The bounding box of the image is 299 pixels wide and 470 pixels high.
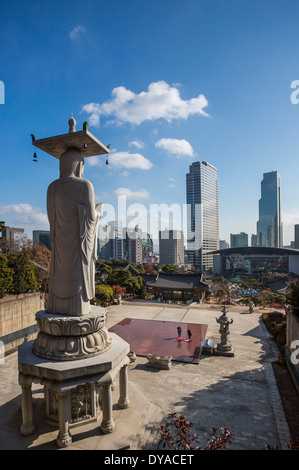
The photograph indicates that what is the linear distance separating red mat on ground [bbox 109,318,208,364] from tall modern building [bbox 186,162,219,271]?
85.6m

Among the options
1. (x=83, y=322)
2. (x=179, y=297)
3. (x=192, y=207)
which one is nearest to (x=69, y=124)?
(x=83, y=322)

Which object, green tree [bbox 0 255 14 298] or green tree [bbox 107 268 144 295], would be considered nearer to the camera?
green tree [bbox 0 255 14 298]

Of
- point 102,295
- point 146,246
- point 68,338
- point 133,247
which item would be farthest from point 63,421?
point 146,246

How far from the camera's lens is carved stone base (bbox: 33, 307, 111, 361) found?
282 inches

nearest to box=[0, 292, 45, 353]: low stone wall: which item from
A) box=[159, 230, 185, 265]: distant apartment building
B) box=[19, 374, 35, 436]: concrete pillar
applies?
box=[19, 374, 35, 436]: concrete pillar

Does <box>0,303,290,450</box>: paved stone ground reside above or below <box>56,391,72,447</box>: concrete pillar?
below

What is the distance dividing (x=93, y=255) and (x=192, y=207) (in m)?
106

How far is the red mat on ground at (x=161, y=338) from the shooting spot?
15.1 metres

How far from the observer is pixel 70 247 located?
7793 mm

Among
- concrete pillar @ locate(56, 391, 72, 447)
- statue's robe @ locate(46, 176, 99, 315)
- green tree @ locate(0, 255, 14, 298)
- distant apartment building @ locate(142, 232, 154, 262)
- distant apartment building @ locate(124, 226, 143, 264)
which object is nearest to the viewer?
concrete pillar @ locate(56, 391, 72, 447)

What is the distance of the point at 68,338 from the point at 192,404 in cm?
567

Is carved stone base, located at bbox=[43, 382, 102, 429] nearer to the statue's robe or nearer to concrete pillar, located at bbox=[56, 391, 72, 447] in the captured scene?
concrete pillar, located at bbox=[56, 391, 72, 447]

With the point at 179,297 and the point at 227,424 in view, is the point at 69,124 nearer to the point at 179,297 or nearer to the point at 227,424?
the point at 227,424

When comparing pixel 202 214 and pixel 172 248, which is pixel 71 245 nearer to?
pixel 202 214
